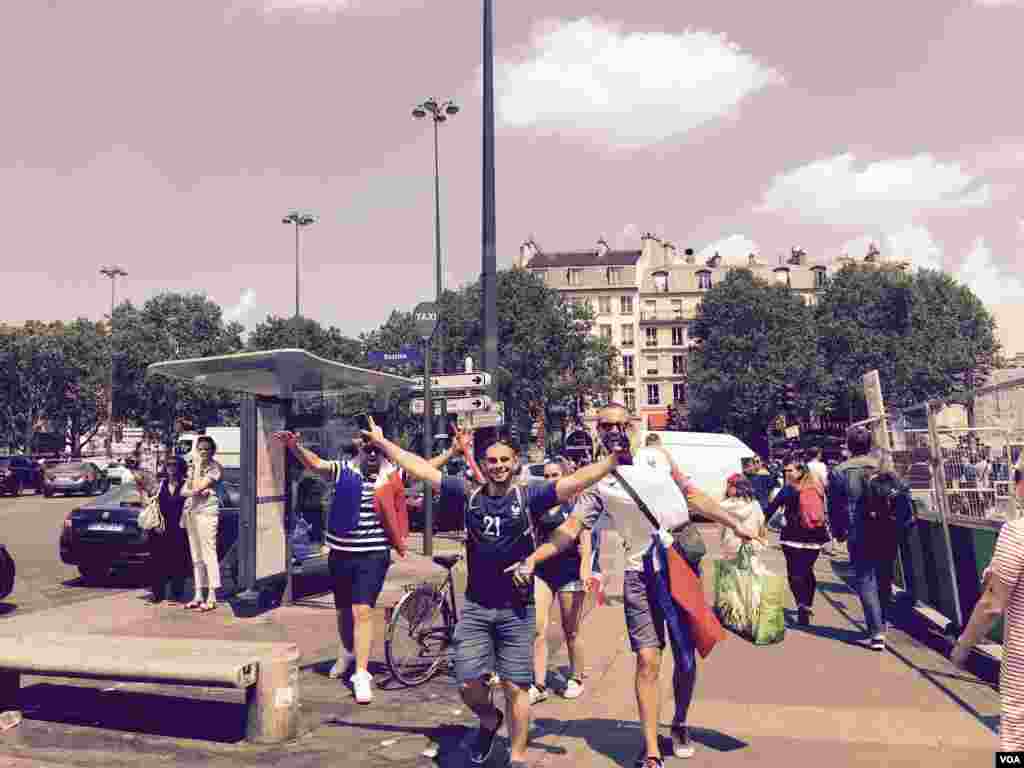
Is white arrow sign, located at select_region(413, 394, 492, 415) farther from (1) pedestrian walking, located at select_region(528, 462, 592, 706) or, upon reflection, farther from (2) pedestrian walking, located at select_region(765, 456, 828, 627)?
(1) pedestrian walking, located at select_region(528, 462, 592, 706)

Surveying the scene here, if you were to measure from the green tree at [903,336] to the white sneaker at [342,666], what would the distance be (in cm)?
5846

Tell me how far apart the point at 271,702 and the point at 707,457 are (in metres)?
22.4

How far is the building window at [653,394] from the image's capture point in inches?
3615

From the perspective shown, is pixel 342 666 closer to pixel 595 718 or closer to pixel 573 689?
pixel 573 689

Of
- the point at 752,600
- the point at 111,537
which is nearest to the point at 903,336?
the point at 111,537

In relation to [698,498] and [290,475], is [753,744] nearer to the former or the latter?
[698,498]

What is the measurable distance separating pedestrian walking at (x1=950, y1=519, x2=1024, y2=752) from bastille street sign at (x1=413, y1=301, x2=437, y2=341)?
1175cm

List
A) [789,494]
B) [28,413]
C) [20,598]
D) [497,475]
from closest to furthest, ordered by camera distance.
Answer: [497,475]
[789,494]
[20,598]
[28,413]

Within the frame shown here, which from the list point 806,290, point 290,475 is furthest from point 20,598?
point 806,290

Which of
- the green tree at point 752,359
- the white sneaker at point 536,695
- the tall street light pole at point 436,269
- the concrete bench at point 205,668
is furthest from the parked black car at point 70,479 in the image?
the green tree at point 752,359

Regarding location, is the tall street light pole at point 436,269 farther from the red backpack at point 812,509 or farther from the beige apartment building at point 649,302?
the beige apartment building at point 649,302

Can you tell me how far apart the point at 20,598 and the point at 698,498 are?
30.8 ft

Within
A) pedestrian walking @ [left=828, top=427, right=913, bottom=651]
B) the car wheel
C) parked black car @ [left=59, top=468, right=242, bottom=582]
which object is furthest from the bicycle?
the car wheel

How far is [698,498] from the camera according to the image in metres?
5.44
